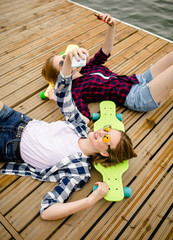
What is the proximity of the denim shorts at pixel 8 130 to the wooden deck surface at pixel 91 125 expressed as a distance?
0.24 metres

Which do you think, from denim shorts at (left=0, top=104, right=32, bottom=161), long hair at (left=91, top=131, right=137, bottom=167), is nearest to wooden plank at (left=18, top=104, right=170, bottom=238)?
long hair at (left=91, top=131, right=137, bottom=167)

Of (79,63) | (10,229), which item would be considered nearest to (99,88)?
(79,63)

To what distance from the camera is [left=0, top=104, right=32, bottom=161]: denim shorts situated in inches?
73.0

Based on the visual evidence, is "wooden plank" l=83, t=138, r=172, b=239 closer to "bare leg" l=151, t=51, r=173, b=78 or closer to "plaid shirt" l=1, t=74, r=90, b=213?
"plaid shirt" l=1, t=74, r=90, b=213

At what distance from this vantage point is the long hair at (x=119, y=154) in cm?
173

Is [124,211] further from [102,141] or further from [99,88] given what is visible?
[99,88]

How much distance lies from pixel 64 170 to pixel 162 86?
53.5 inches

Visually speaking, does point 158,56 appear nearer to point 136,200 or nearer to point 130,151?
point 130,151

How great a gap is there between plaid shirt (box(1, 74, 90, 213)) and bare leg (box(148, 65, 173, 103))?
0.92 meters

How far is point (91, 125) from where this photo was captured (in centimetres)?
235

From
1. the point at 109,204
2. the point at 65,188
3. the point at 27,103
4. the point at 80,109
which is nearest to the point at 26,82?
the point at 27,103

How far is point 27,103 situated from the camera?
2.55 metres

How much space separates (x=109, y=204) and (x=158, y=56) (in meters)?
2.43

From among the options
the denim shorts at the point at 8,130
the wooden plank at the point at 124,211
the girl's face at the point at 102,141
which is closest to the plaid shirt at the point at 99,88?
the girl's face at the point at 102,141
